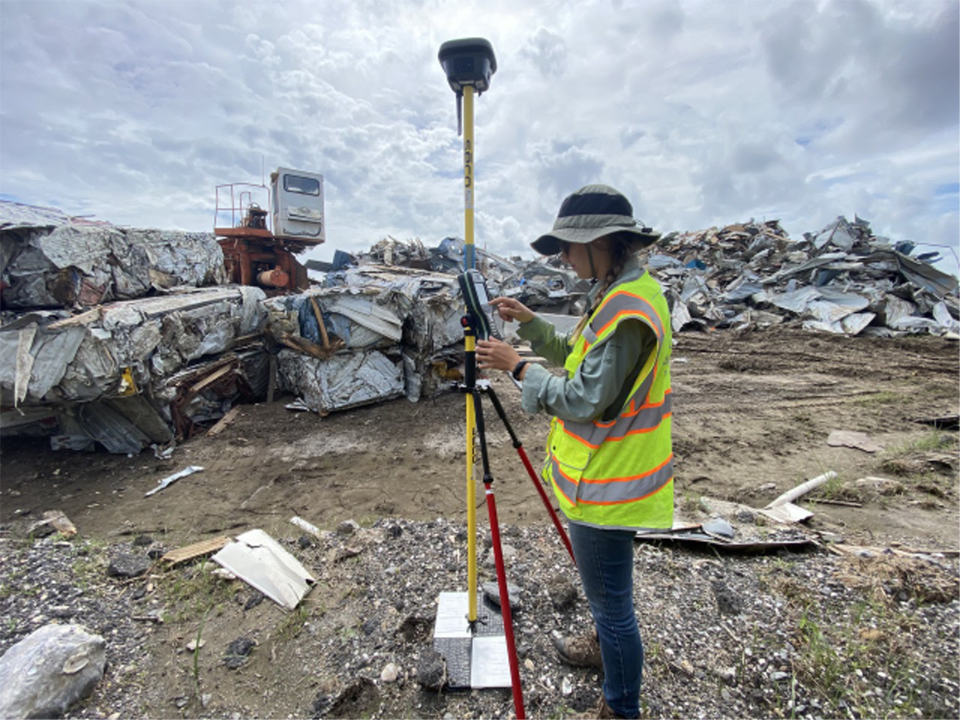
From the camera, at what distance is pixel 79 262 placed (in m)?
5.43

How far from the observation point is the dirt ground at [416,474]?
320cm

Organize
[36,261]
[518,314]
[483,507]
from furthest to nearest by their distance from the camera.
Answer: [36,261] → [483,507] → [518,314]

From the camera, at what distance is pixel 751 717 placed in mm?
2082

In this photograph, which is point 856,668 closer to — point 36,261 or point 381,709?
point 381,709

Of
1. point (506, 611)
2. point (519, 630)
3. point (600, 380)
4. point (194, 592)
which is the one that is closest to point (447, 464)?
point (194, 592)

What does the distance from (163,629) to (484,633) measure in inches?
73.6

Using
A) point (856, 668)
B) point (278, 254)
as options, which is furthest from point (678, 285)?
point (856, 668)

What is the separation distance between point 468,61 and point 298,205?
11.4 meters

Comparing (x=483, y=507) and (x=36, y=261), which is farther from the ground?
(x=36, y=261)

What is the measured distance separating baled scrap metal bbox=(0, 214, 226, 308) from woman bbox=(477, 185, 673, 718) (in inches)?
228

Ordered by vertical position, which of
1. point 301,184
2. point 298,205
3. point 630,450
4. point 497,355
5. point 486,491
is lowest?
point 486,491

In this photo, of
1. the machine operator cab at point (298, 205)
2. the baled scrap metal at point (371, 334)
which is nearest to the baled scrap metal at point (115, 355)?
the baled scrap metal at point (371, 334)

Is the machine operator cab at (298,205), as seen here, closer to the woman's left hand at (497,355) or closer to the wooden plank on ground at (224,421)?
the wooden plank on ground at (224,421)

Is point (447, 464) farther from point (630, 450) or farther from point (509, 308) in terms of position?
point (630, 450)
